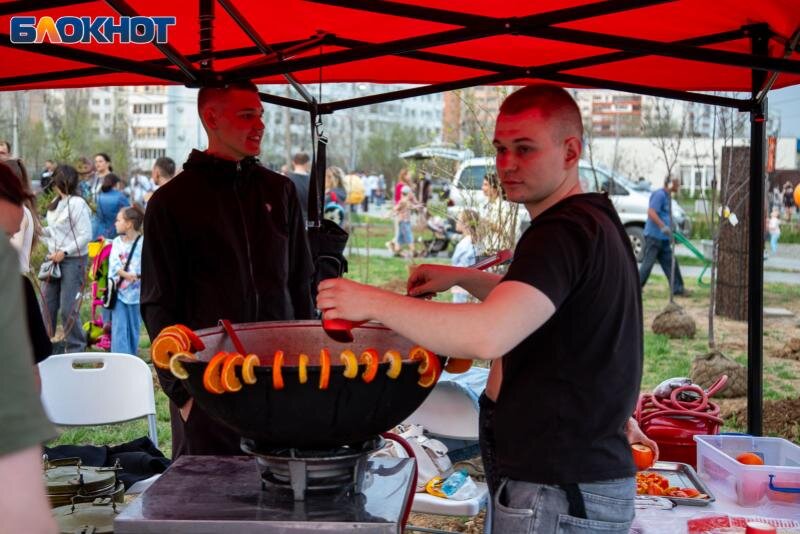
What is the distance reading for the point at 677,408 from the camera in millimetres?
3941

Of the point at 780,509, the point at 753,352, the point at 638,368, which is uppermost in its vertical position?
the point at 638,368

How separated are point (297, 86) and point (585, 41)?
136 cm

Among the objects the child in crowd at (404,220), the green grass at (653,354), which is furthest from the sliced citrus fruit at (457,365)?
the child in crowd at (404,220)

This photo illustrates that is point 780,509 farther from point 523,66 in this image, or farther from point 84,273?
point 84,273

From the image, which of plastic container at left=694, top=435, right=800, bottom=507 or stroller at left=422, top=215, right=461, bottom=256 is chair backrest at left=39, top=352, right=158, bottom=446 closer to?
plastic container at left=694, top=435, right=800, bottom=507

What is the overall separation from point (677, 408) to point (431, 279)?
2024 millimetres

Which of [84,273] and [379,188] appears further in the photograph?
[379,188]

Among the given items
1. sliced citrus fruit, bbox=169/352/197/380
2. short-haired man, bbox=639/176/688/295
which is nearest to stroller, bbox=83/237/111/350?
sliced citrus fruit, bbox=169/352/197/380

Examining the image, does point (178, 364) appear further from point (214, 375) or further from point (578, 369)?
point (578, 369)

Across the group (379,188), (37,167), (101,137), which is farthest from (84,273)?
(379,188)

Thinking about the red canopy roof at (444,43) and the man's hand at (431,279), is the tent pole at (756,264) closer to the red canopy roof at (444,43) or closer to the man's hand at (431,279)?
the red canopy roof at (444,43)

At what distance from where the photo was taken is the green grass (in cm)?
630

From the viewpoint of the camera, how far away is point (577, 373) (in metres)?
1.92

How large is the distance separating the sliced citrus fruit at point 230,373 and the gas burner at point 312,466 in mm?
230
